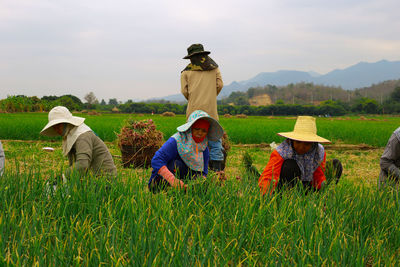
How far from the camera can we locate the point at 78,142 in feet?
9.61

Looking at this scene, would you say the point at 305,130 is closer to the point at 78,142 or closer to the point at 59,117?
the point at 78,142

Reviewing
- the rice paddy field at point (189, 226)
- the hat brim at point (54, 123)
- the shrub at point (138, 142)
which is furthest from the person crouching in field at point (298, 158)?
the shrub at point (138, 142)

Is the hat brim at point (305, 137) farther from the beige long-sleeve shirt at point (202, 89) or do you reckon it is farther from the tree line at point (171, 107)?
the tree line at point (171, 107)

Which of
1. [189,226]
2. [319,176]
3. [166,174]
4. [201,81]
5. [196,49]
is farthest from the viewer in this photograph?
[201,81]

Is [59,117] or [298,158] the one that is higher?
[59,117]

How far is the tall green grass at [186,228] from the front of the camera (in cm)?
130

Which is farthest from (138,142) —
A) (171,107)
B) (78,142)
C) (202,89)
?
(171,107)

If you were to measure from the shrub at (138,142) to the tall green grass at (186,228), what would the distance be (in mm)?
3400

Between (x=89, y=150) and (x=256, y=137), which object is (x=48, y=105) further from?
(x=89, y=150)

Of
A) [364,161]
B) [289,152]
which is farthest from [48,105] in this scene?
[289,152]

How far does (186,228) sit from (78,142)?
178 cm

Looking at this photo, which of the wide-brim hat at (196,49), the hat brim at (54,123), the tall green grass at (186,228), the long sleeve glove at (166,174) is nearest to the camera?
the tall green grass at (186,228)

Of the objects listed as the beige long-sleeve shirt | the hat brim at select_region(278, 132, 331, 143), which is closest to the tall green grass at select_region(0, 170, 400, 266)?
the hat brim at select_region(278, 132, 331, 143)

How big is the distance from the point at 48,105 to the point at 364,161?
29.4m
